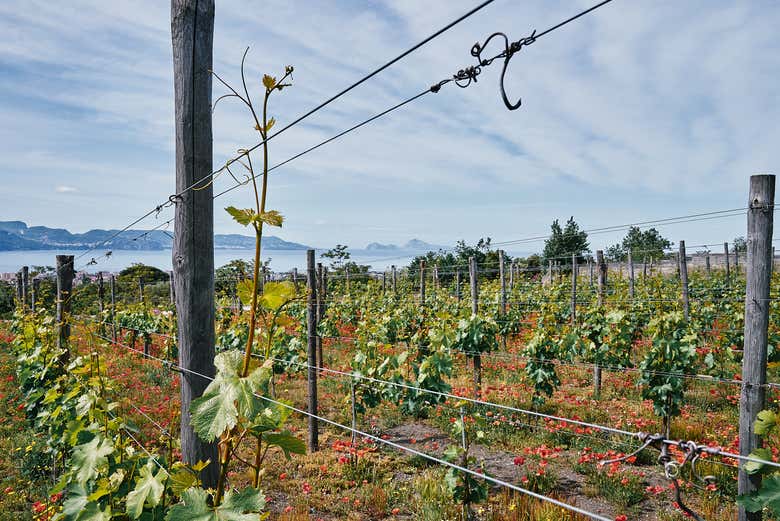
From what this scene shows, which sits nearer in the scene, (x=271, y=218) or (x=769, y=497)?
(x=271, y=218)

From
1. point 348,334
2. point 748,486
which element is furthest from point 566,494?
point 348,334

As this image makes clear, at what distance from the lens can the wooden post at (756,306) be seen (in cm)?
279

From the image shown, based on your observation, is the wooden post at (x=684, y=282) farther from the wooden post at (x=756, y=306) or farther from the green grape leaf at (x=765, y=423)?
the green grape leaf at (x=765, y=423)

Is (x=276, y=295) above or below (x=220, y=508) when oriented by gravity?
above

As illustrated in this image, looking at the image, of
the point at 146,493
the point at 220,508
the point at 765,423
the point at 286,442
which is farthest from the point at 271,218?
the point at 765,423

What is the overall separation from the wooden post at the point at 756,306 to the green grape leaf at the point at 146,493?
10.0 ft

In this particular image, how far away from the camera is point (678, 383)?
5.72 m

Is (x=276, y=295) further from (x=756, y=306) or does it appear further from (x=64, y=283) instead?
Result: (x=64, y=283)

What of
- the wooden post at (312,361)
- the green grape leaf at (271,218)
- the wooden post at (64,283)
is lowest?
the wooden post at (312,361)

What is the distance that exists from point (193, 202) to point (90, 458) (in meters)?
1.37

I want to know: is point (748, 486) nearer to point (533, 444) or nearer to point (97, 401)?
point (533, 444)

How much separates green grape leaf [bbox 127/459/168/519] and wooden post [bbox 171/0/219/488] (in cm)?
Result: 13

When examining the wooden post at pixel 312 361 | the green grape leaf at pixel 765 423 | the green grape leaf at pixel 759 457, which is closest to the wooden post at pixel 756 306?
the green grape leaf at pixel 765 423

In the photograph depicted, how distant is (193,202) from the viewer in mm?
2020
